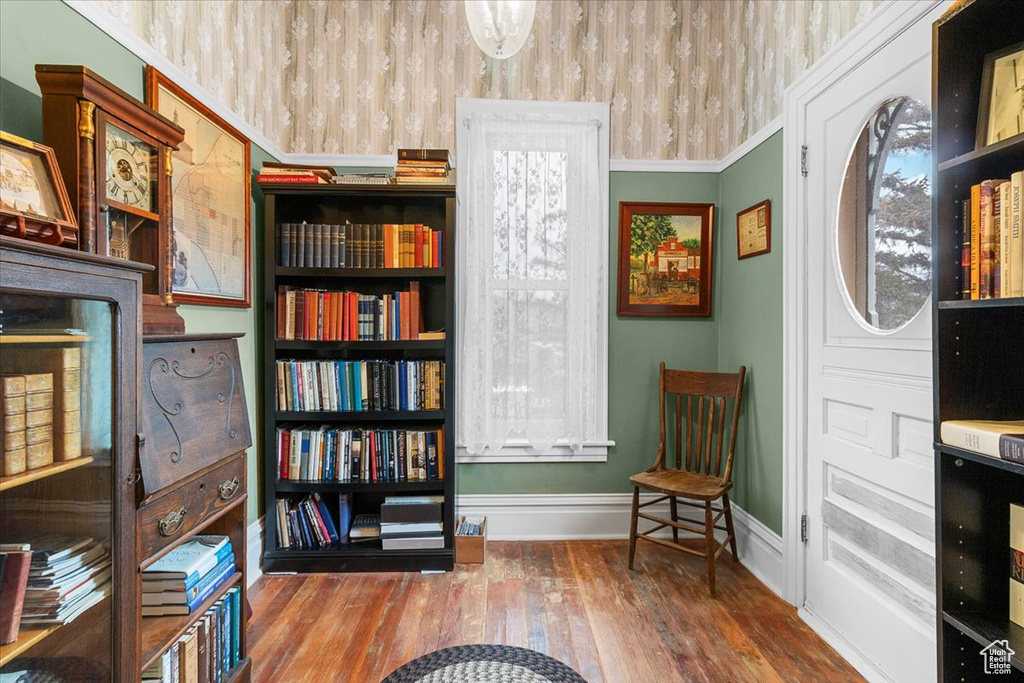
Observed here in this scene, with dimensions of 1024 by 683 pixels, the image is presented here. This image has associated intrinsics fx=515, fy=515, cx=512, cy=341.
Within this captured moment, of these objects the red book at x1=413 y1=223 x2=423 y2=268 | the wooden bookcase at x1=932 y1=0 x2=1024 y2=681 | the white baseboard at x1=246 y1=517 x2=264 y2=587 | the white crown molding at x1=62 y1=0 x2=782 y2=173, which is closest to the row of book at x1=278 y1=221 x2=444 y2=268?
the red book at x1=413 y1=223 x2=423 y2=268

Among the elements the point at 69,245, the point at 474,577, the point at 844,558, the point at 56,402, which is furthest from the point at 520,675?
the point at 69,245

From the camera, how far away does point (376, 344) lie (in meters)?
2.64

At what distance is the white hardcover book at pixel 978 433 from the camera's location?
3.54ft

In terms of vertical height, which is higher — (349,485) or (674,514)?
(349,485)

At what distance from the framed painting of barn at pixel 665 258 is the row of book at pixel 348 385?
51.7 inches

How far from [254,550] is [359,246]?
1617 mm

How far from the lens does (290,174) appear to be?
2.56 m

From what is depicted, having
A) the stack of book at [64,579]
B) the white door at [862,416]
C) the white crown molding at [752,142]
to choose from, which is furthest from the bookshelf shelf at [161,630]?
the white crown molding at [752,142]

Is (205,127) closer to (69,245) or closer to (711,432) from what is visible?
(69,245)

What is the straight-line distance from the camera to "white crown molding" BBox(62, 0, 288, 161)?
1.54 m

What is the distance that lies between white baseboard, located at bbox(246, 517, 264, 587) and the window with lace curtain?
111 cm

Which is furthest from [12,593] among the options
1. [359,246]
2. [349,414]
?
[359,246]

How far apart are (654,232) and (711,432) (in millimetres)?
1192

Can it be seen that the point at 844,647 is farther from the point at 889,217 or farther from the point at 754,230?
the point at 754,230
